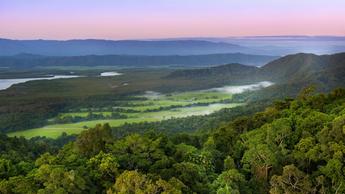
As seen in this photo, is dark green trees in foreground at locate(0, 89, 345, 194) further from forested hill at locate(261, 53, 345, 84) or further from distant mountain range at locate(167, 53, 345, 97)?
forested hill at locate(261, 53, 345, 84)

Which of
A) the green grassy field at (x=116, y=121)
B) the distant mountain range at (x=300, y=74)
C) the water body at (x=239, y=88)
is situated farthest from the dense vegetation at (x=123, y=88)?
the green grassy field at (x=116, y=121)

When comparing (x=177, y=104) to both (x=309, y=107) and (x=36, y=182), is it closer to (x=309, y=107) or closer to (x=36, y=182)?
(x=309, y=107)

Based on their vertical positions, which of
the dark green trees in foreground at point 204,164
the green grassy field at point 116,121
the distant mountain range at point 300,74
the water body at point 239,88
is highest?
the dark green trees in foreground at point 204,164

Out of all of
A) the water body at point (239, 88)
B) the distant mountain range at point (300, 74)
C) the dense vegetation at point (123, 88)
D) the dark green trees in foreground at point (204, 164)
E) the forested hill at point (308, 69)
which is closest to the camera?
the dark green trees in foreground at point (204, 164)

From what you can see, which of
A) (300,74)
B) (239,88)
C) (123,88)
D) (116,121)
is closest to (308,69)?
(300,74)

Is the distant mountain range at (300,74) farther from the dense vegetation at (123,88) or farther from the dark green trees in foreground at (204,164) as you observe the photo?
the dark green trees in foreground at (204,164)

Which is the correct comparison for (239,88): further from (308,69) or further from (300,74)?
(308,69)

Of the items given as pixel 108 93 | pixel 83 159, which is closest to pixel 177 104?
pixel 108 93

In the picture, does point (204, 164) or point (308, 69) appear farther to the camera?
point (308, 69)
